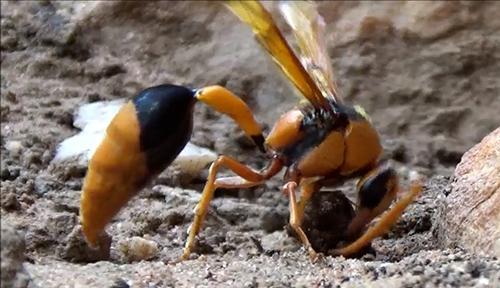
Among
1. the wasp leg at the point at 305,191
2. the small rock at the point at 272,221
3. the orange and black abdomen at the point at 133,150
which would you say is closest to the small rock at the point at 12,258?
the orange and black abdomen at the point at 133,150

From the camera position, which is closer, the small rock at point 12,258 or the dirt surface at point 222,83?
the small rock at point 12,258

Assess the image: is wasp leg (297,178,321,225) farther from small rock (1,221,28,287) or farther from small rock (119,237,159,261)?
small rock (1,221,28,287)

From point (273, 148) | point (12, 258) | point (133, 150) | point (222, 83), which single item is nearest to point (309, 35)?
point (273, 148)

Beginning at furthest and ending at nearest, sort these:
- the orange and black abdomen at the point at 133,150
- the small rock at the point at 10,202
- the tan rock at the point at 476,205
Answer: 1. the small rock at the point at 10,202
2. the orange and black abdomen at the point at 133,150
3. the tan rock at the point at 476,205

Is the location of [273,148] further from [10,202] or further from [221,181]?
[10,202]

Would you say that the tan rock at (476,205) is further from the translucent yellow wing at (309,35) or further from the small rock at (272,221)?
the small rock at (272,221)

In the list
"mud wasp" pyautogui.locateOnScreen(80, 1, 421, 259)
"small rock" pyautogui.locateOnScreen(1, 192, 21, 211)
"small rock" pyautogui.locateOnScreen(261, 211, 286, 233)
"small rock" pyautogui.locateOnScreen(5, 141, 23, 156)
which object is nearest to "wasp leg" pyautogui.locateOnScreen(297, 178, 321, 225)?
"mud wasp" pyautogui.locateOnScreen(80, 1, 421, 259)
